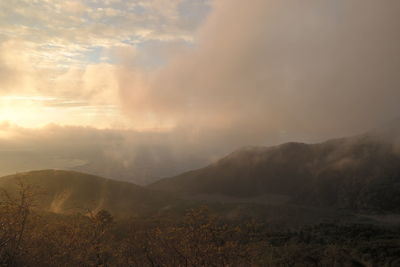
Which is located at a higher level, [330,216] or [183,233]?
[183,233]

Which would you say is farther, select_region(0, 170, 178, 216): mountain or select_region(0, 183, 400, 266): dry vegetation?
select_region(0, 170, 178, 216): mountain

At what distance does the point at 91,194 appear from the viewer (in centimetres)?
12975

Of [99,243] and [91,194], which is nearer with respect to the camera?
[99,243]

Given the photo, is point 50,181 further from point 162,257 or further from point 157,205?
point 162,257

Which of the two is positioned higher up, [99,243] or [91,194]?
[91,194]

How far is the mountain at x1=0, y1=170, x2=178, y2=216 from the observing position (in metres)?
117

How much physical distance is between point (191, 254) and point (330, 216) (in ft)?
361

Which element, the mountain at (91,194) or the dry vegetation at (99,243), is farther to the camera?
the mountain at (91,194)

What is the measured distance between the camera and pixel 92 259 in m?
31.2

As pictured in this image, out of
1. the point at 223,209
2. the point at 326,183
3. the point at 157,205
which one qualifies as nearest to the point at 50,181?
the point at 157,205

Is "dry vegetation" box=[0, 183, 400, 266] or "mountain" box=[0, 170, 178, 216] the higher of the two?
"mountain" box=[0, 170, 178, 216]

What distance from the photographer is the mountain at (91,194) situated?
117 metres

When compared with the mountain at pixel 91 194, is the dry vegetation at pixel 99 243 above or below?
below

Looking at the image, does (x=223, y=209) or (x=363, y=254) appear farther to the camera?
(x=223, y=209)
